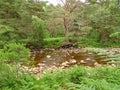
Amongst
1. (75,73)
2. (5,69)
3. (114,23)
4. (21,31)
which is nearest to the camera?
(5,69)

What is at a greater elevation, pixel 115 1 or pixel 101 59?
pixel 115 1

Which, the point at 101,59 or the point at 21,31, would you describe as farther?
the point at 21,31

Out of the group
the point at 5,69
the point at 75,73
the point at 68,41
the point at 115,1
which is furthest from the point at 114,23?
the point at 5,69

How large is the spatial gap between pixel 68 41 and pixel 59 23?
1.60 metres

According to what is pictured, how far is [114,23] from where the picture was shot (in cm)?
1911

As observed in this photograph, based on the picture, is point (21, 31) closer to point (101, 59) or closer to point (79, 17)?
point (79, 17)

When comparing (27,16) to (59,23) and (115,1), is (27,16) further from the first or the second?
(115,1)

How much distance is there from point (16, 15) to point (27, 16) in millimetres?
914

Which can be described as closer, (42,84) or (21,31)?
(42,84)

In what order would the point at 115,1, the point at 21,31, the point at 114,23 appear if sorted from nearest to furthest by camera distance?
the point at 21,31 < the point at 114,23 < the point at 115,1

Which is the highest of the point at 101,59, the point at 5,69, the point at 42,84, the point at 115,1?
the point at 115,1

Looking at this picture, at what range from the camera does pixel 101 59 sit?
13195 mm

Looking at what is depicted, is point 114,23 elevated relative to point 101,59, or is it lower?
elevated

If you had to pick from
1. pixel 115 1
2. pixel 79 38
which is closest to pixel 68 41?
pixel 79 38
